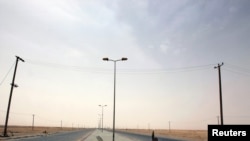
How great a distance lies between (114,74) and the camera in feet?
136

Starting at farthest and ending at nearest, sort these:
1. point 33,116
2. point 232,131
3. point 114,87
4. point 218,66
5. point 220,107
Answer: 1. point 33,116
2. point 218,66
3. point 220,107
4. point 114,87
5. point 232,131

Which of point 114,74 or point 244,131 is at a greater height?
point 114,74

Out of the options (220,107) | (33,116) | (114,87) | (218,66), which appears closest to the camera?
(114,87)

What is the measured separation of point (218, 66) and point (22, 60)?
3409cm

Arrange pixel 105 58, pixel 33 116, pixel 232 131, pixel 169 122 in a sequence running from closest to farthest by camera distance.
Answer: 1. pixel 232 131
2. pixel 105 58
3. pixel 33 116
4. pixel 169 122

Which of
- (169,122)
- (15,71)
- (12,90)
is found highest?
(15,71)

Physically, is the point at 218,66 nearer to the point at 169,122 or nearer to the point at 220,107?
the point at 220,107

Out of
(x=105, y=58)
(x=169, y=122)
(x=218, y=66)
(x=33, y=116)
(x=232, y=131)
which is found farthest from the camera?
(x=169, y=122)

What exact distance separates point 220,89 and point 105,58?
65.7 feet

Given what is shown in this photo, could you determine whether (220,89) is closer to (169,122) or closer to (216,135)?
(216,135)

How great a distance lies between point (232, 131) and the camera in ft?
36.9

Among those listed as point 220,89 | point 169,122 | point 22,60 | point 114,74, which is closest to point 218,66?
point 220,89

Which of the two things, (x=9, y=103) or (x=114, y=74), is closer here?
(x=114, y=74)

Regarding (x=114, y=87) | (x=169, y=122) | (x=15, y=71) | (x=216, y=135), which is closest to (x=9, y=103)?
(x=15, y=71)
